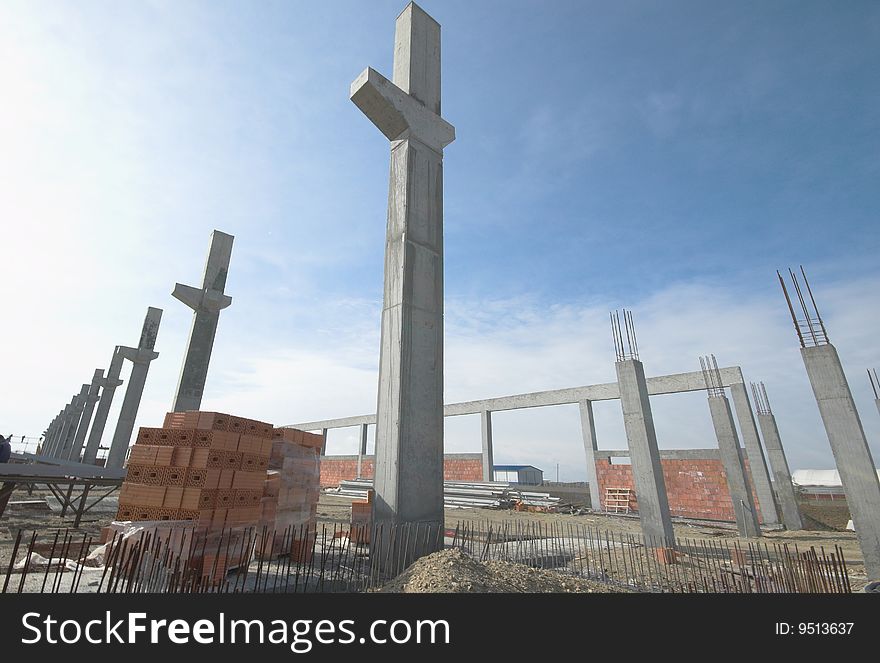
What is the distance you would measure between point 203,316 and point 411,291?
26.9 ft

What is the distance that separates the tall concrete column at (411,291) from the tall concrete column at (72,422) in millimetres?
29518

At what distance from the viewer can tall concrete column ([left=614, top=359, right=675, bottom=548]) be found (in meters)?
10.5

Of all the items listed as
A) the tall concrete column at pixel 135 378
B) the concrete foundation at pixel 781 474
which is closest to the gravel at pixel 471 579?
the concrete foundation at pixel 781 474

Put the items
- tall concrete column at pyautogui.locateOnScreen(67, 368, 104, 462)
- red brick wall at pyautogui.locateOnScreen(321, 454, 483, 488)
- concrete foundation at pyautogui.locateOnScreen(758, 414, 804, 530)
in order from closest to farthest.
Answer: concrete foundation at pyautogui.locateOnScreen(758, 414, 804, 530) < tall concrete column at pyautogui.locateOnScreen(67, 368, 104, 462) < red brick wall at pyautogui.locateOnScreen(321, 454, 483, 488)

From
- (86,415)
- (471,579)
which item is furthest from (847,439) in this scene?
(86,415)

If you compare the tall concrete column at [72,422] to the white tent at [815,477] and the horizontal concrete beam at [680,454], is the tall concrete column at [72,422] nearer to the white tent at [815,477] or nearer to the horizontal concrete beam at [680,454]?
the horizontal concrete beam at [680,454]

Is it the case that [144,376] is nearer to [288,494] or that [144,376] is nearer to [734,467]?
[288,494]

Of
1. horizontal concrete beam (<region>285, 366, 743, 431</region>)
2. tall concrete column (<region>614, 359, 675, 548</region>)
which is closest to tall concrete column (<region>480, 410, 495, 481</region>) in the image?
horizontal concrete beam (<region>285, 366, 743, 431</region>)

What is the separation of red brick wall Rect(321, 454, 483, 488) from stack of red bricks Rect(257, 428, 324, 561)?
1393 cm

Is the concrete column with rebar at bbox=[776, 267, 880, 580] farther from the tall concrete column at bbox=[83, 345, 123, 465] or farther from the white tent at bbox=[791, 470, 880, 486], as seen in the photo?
the white tent at bbox=[791, 470, 880, 486]

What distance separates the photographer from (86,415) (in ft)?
85.7
